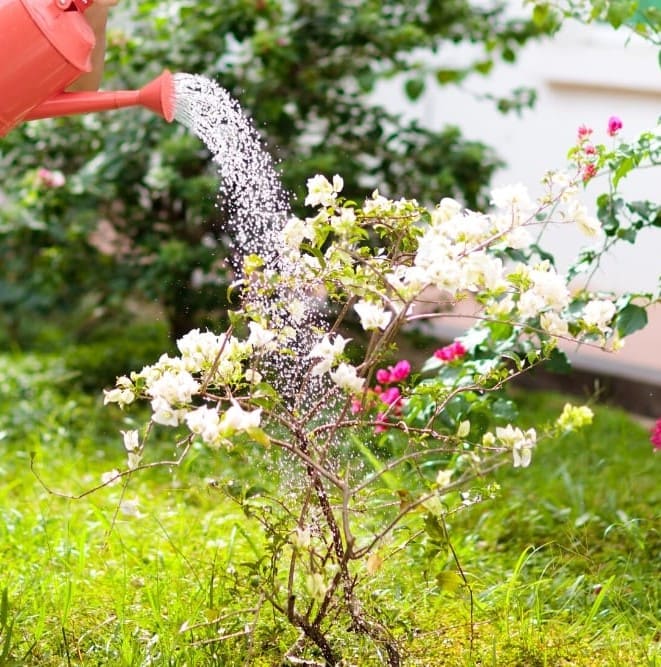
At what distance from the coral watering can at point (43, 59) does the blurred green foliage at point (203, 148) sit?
4.45 feet

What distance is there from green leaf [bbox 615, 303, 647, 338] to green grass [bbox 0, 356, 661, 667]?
0.38 m

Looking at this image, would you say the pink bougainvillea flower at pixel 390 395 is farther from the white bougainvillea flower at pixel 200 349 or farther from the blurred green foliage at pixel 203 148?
the blurred green foliage at pixel 203 148

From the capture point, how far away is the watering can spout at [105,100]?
6.28 feet

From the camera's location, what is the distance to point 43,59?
5.95 feet

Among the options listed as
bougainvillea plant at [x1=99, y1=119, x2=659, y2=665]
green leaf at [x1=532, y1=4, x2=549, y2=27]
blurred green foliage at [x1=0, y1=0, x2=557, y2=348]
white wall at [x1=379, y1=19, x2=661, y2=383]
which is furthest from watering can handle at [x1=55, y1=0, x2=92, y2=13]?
white wall at [x1=379, y1=19, x2=661, y2=383]

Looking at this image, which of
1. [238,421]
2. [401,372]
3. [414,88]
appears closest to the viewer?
[238,421]

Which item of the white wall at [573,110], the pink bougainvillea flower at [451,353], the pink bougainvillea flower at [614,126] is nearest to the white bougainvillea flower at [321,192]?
the pink bougainvillea flower at [614,126]

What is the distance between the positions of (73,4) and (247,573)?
1.02 meters

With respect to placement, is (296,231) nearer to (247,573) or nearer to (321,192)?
(321,192)

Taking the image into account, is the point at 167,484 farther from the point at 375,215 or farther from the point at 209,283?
the point at 375,215

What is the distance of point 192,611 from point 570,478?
1284 mm

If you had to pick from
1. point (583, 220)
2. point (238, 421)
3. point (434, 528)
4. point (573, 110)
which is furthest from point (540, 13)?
point (573, 110)

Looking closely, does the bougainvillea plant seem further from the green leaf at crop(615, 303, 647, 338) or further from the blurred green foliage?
the blurred green foliage

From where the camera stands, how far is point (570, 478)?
2875mm
